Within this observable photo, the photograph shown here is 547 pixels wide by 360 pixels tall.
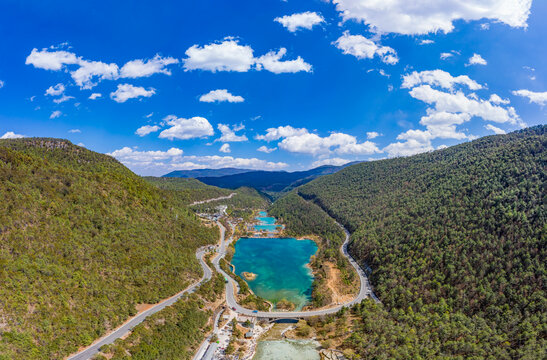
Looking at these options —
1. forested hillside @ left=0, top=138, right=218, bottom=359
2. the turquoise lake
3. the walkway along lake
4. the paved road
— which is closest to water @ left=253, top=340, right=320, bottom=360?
the walkway along lake

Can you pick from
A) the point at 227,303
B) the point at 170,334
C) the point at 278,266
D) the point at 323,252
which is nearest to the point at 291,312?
the point at 227,303

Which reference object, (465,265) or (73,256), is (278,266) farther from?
(73,256)

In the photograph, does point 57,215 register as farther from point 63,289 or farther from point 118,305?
point 118,305

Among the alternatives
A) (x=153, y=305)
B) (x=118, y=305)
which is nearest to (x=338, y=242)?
(x=153, y=305)

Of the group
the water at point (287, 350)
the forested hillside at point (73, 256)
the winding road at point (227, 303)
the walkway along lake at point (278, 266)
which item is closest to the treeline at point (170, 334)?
the winding road at point (227, 303)

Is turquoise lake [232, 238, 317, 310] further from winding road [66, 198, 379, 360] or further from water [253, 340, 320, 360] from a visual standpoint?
water [253, 340, 320, 360]
